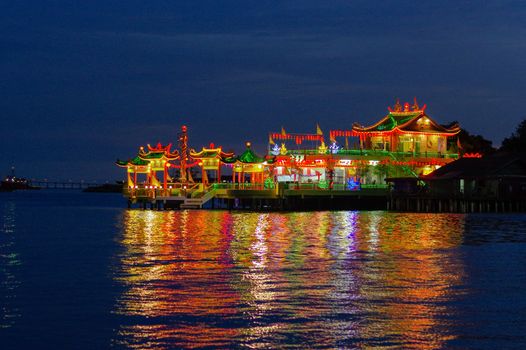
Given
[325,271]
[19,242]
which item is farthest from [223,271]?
[19,242]

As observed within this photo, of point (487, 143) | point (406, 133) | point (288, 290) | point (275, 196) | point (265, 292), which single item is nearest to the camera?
point (265, 292)

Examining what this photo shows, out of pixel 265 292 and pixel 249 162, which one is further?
pixel 249 162

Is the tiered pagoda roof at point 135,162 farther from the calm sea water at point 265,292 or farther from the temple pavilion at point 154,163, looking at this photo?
the calm sea water at point 265,292

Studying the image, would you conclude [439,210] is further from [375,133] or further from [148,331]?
[148,331]

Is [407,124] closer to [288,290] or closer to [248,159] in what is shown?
[248,159]

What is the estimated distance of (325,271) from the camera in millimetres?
28938

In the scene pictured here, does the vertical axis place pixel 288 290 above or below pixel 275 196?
below

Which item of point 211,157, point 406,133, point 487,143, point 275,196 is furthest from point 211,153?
point 487,143

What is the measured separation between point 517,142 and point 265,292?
3218 inches

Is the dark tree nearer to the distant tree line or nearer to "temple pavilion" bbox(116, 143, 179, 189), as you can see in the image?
the distant tree line

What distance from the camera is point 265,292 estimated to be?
24.1m

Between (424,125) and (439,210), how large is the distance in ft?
65.0

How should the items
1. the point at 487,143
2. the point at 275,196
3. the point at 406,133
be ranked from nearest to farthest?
the point at 275,196
the point at 406,133
the point at 487,143

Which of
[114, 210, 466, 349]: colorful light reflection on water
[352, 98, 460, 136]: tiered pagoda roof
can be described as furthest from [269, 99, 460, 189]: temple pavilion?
[114, 210, 466, 349]: colorful light reflection on water
